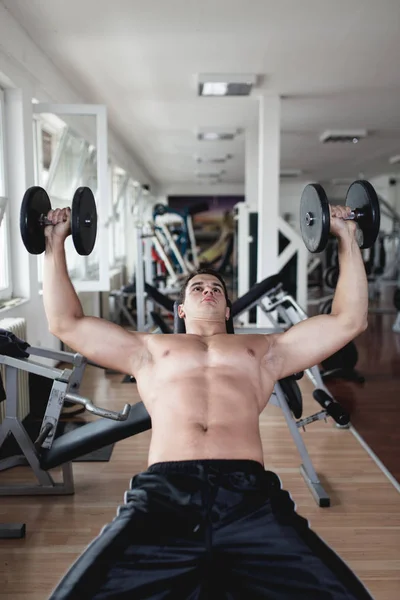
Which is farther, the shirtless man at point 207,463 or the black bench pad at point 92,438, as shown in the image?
the black bench pad at point 92,438

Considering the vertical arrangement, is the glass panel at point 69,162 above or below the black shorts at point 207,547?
above

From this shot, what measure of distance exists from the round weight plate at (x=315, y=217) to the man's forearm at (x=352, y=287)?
70 mm

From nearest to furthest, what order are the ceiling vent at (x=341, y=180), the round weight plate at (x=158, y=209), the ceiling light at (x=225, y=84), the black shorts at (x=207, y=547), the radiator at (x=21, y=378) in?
the black shorts at (x=207, y=547)
the radiator at (x=21, y=378)
the ceiling light at (x=225, y=84)
the round weight plate at (x=158, y=209)
the ceiling vent at (x=341, y=180)

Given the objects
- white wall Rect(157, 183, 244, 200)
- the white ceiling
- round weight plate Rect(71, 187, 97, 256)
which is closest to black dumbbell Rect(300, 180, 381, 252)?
round weight plate Rect(71, 187, 97, 256)

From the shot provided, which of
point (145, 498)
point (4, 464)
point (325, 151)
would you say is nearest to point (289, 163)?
point (325, 151)

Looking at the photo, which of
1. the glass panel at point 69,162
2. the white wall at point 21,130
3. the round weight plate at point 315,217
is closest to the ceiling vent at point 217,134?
the glass panel at point 69,162

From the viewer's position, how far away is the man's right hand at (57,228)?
138 centimetres

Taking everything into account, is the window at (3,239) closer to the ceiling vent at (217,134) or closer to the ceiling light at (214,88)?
the ceiling light at (214,88)

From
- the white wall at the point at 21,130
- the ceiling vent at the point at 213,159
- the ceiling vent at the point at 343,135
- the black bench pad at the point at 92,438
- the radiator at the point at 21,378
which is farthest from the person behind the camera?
the ceiling vent at the point at 213,159

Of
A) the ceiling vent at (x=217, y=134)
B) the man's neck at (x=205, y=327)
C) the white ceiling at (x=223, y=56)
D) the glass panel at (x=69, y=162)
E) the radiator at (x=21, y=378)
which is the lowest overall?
the radiator at (x=21, y=378)

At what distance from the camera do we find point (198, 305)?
5.04ft

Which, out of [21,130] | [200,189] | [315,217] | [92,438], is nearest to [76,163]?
[21,130]

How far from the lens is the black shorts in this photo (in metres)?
0.95

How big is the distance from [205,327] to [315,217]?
0.41 m
